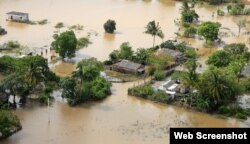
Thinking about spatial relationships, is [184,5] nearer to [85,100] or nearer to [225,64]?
[225,64]

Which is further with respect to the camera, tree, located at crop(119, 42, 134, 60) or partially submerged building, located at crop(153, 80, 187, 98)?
tree, located at crop(119, 42, 134, 60)

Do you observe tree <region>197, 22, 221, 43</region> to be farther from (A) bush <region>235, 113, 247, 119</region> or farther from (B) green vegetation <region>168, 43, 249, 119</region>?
(A) bush <region>235, 113, 247, 119</region>

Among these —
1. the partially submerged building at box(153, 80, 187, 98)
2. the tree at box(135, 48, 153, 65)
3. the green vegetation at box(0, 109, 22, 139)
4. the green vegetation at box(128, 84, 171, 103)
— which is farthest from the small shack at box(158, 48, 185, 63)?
the green vegetation at box(0, 109, 22, 139)

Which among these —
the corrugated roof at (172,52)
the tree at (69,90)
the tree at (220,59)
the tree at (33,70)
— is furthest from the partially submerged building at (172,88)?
the tree at (33,70)

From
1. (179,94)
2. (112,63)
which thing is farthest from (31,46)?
(179,94)

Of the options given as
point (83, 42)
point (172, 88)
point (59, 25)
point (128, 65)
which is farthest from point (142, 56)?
point (59, 25)

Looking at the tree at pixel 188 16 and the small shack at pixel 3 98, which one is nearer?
the small shack at pixel 3 98

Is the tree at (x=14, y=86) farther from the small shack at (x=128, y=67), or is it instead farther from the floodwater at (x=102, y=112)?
the small shack at (x=128, y=67)

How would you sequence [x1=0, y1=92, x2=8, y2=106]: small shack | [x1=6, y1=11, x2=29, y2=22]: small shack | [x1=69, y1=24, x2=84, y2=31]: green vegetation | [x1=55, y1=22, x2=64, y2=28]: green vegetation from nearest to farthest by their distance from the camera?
[x1=0, y1=92, x2=8, y2=106]: small shack, [x1=69, y1=24, x2=84, y2=31]: green vegetation, [x1=55, y1=22, x2=64, y2=28]: green vegetation, [x1=6, y1=11, x2=29, y2=22]: small shack
